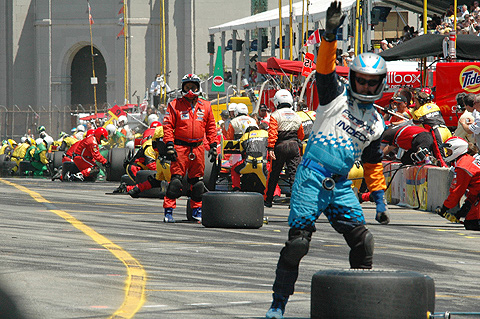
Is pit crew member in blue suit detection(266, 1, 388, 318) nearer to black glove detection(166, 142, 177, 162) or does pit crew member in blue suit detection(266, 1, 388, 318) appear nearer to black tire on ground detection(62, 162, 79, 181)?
black glove detection(166, 142, 177, 162)

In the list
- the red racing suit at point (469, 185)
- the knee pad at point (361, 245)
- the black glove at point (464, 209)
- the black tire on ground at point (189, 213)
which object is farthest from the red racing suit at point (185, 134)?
the knee pad at point (361, 245)

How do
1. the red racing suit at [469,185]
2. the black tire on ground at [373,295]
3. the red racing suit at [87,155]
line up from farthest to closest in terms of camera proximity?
the red racing suit at [87,155] → the red racing suit at [469,185] → the black tire on ground at [373,295]

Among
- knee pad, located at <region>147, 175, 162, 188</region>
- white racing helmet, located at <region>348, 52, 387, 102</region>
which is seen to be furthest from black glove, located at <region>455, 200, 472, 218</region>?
white racing helmet, located at <region>348, 52, 387, 102</region>

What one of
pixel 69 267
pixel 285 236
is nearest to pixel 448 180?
pixel 285 236

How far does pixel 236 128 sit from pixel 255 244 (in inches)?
329

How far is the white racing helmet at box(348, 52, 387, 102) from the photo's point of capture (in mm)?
6117

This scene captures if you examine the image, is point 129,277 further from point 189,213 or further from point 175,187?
point 189,213

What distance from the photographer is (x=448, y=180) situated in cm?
1375

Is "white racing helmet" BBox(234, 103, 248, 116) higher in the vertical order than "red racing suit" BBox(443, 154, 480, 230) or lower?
higher

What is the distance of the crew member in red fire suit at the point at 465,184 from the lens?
1159cm

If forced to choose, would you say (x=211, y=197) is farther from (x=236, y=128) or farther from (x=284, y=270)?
(x=236, y=128)

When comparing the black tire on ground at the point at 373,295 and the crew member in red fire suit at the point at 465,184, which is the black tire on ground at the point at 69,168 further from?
the black tire on ground at the point at 373,295

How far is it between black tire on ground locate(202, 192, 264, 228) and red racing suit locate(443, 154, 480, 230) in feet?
8.05

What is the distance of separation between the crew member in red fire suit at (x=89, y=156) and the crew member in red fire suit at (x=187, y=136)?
12659mm
